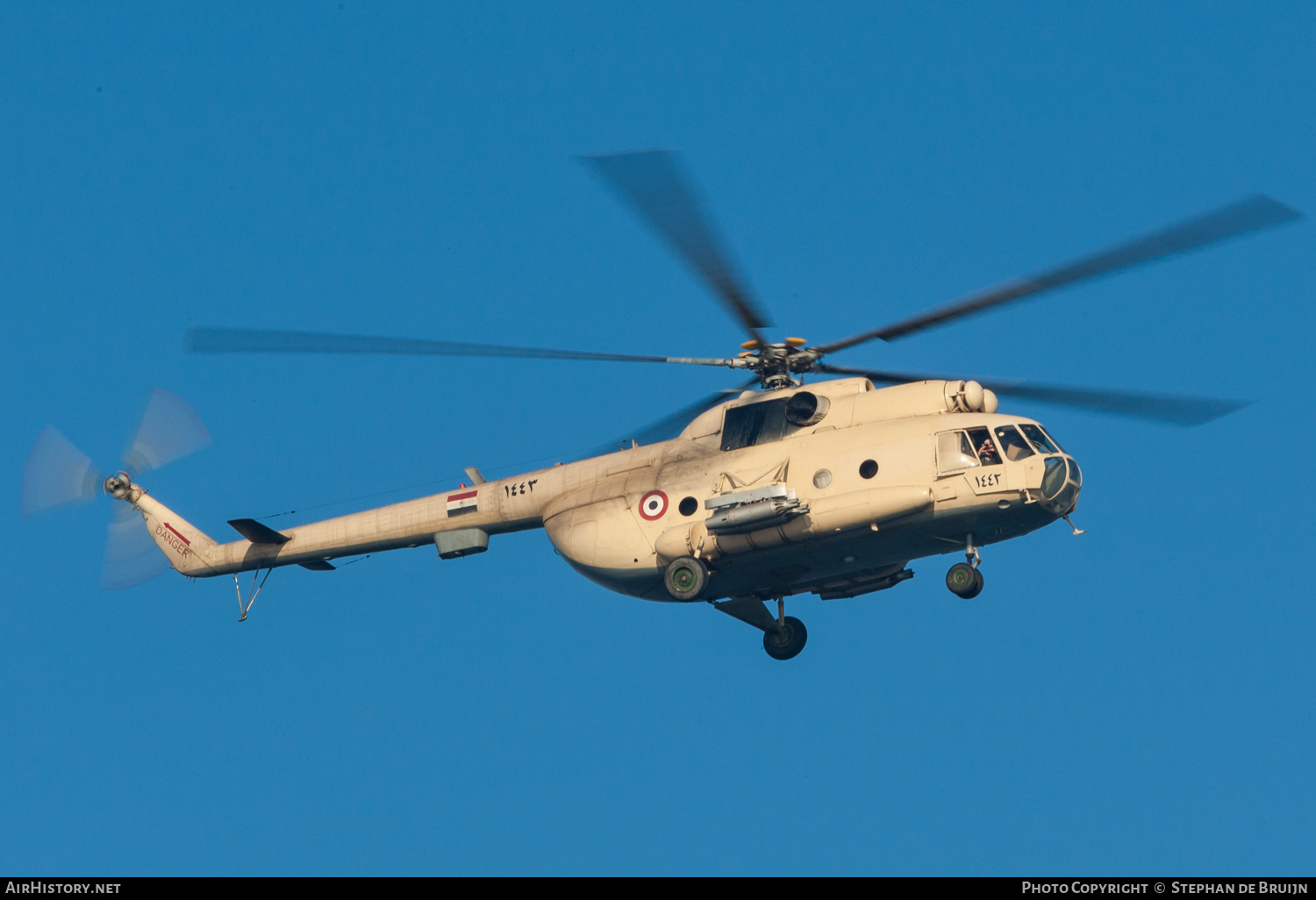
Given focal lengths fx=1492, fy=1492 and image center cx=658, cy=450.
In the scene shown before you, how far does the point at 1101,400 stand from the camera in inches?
950

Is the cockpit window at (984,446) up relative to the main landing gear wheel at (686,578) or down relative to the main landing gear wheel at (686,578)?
up

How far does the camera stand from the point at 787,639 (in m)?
27.8

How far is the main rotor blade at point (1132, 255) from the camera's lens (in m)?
20.3

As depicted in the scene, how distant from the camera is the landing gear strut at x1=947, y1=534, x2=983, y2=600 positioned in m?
23.9

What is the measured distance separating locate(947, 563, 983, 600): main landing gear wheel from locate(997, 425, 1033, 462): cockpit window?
1.92m

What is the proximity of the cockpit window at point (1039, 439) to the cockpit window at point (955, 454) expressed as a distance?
0.99m

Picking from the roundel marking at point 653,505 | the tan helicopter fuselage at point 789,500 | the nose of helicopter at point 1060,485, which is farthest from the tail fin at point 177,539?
the nose of helicopter at point 1060,485

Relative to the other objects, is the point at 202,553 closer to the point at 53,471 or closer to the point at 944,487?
the point at 53,471

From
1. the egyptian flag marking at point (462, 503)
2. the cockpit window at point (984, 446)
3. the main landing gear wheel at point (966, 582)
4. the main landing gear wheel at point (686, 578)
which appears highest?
the egyptian flag marking at point (462, 503)

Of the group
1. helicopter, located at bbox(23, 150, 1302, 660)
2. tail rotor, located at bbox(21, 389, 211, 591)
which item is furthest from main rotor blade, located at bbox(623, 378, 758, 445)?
tail rotor, located at bbox(21, 389, 211, 591)

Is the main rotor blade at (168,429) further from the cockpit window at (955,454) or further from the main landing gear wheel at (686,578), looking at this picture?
the cockpit window at (955,454)

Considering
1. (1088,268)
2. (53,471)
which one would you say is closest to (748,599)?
(1088,268)

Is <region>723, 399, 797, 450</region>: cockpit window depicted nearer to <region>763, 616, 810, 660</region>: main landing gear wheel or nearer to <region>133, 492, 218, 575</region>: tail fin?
<region>763, 616, 810, 660</region>: main landing gear wheel
